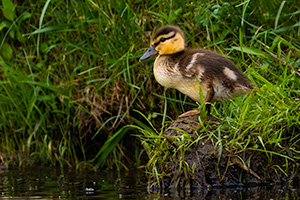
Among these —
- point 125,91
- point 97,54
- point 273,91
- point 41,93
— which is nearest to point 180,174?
point 273,91

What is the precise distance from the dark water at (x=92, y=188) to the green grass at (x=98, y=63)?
0.49 metres

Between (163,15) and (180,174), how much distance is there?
2.24 meters

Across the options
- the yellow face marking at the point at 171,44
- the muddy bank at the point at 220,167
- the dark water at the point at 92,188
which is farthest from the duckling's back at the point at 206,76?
the dark water at the point at 92,188

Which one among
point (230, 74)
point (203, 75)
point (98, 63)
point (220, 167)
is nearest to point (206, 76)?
point (203, 75)

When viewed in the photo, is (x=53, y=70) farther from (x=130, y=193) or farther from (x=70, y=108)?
(x=130, y=193)

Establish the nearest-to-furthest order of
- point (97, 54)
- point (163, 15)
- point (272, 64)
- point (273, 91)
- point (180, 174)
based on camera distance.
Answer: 1. point (180, 174)
2. point (273, 91)
3. point (272, 64)
4. point (163, 15)
5. point (97, 54)

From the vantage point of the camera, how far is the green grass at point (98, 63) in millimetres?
5973

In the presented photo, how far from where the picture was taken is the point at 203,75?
15.6ft

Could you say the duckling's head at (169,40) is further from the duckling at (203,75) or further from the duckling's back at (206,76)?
the duckling's back at (206,76)

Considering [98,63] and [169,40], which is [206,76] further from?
[98,63]

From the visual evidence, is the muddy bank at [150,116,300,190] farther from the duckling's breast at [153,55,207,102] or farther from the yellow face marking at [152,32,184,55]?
the yellow face marking at [152,32,184,55]

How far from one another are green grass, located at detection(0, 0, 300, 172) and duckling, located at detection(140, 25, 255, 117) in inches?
21.9

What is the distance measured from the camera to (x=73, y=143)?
6781 millimetres

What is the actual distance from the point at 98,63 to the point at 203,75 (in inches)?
84.5
